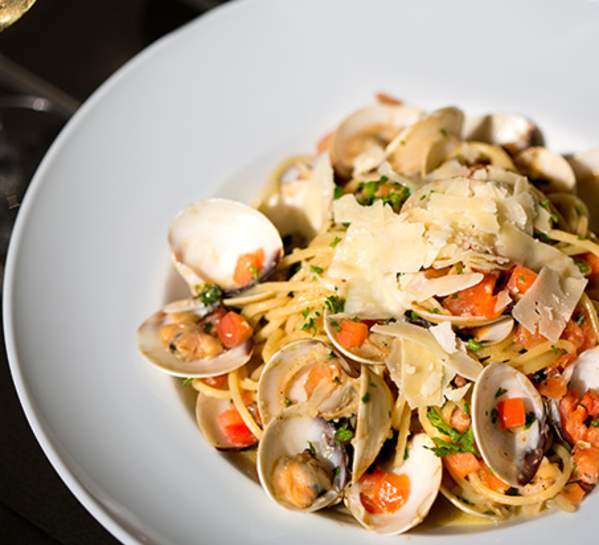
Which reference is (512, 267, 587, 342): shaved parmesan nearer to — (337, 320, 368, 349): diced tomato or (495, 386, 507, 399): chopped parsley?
(495, 386, 507, 399): chopped parsley

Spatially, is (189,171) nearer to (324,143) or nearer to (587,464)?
(324,143)

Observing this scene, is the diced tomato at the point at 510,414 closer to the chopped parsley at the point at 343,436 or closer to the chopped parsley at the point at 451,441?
the chopped parsley at the point at 451,441

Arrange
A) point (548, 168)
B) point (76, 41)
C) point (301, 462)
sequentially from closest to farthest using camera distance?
point (301, 462)
point (548, 168)
point (76, 41)

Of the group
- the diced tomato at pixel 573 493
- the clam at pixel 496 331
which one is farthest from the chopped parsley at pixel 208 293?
the diced tomato at pixel 573 493

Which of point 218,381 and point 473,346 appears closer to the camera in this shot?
point 473,346

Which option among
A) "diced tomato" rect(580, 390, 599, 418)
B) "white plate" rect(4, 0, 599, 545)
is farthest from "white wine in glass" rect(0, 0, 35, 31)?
"diced tomato" rect(580, 390, 599, 418)

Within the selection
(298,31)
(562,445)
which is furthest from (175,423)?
(298,31)

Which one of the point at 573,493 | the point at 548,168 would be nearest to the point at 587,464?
the point at 573,493
